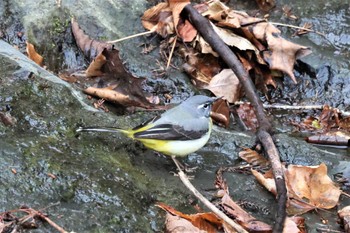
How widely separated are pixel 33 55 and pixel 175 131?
7.42 feet

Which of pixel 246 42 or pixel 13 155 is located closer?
pixel 13 155

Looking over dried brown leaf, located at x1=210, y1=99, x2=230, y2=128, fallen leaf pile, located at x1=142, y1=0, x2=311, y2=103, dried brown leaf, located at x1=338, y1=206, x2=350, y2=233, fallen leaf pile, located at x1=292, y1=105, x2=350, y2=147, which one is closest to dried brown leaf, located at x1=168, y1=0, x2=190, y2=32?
fallen leaf pile, located at x1=142, y1=0, x2=311, y2=103

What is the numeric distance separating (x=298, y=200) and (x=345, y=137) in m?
1.82

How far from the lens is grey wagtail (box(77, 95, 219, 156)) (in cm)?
526

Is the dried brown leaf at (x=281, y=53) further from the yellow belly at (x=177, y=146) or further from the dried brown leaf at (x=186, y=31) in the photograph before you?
the yellow belly at (x=177, y=146)

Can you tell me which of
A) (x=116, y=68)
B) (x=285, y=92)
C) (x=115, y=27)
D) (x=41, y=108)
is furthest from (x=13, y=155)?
(x=285, y=92)

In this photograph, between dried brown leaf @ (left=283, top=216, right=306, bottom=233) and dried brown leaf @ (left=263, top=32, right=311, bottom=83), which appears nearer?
dried brown leaf @ (left=283, top=216, right=306, bottom=233)

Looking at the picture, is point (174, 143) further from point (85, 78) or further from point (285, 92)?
point (285, 92)

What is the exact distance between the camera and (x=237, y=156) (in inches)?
228

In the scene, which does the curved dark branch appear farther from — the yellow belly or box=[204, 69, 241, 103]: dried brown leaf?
the yellow belly

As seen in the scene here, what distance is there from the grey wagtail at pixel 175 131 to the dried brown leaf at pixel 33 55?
6.45 ft

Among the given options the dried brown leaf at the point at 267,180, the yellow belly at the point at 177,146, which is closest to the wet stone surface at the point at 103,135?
the dried brown leaf at the point at 267,180

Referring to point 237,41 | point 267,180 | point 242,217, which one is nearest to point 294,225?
point 242,217

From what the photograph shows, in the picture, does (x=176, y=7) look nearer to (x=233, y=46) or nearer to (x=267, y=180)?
(x=233, y=46)
